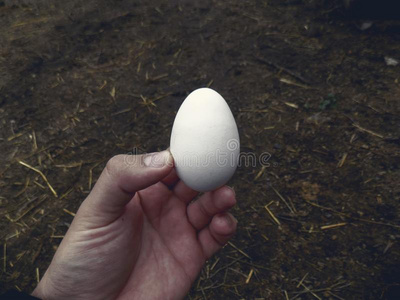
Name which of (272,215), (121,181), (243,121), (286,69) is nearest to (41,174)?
(121,181)

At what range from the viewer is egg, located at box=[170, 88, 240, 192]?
1.33m

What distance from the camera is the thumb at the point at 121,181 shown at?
1221 mm

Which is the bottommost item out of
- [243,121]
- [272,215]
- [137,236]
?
[272,215]

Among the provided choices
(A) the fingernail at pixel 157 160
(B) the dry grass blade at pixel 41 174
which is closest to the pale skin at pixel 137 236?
(A) the fingernail at pixel 157 160

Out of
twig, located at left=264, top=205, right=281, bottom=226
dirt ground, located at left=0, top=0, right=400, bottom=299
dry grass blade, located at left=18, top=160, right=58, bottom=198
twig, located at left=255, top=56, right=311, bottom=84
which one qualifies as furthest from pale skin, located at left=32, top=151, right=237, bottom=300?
twig, located at left=255, top=56, right=311, bottom=84

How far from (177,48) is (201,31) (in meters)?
0.28

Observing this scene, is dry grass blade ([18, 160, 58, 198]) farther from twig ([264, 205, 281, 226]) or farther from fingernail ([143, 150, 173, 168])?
twig ([264, 205, 281, 226])

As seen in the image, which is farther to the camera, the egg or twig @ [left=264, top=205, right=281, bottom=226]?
twig @ [left=264, top=205, right=281, bottom=226]

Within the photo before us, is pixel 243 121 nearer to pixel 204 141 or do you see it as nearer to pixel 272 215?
pixel 272 215

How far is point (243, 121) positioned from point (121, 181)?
4.23 ft

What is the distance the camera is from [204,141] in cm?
133

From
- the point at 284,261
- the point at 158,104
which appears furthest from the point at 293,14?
the point at 284,261

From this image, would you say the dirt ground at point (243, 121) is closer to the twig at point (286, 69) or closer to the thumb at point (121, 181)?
Result: the twig at point (286, 69)

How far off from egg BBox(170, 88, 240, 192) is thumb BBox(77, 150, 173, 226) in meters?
0.08
